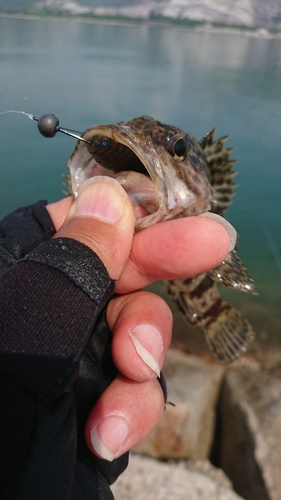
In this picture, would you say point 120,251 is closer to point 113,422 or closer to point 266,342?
point 113,422

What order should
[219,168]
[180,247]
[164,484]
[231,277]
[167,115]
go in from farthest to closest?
[167,115] → [219,168] → [164,484] → [231,277] → [180,247]

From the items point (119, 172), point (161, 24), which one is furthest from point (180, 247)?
point (161, 24)

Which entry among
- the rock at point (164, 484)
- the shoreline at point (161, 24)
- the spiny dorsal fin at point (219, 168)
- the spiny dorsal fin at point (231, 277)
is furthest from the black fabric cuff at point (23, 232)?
the shoreline at point (161, 24)

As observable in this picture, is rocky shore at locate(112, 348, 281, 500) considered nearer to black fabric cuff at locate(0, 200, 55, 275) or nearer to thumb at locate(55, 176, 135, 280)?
black fabric cuff at locate(0, 200, 55, 275)

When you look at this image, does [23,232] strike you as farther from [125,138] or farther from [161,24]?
[161,24]

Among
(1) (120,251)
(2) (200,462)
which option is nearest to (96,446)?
(1) (120,251)

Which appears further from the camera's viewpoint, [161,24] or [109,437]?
[161,24]

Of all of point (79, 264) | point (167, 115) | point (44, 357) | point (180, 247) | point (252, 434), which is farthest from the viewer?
point (167, 115)
